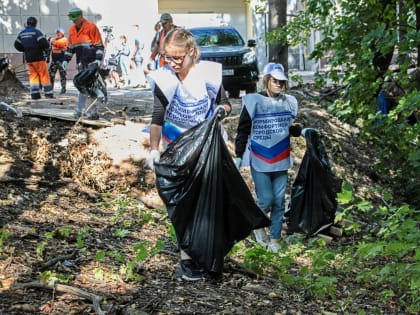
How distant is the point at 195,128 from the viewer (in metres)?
4.57

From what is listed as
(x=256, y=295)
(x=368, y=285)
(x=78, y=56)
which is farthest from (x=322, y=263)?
(x=78, y=56)

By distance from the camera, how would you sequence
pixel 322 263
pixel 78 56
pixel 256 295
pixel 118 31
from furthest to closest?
pixel 118 31, pixel 78 56, pixel 322 263, pixel 256 295

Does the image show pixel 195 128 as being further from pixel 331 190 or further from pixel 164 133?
pixel 331 190

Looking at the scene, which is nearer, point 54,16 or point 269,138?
point 269,138

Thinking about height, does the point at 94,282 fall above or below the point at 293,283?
above

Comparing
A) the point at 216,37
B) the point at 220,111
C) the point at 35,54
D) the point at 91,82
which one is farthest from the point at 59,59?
the point at 220,111

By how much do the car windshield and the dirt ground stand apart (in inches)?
287

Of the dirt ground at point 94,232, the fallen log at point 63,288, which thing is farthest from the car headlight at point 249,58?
the fallen log at point 63,288

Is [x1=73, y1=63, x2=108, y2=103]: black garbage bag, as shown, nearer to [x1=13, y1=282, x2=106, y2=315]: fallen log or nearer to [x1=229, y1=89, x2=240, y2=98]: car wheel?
[x1=13, y1=282, x2=106, y2=315]: fallen log

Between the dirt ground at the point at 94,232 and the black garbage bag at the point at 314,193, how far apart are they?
477mm

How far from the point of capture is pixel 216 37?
702 inches

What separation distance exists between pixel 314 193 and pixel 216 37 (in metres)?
11.3

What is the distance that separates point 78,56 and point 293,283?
6.96m

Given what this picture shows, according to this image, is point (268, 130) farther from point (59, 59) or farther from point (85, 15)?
point (85, 15)
